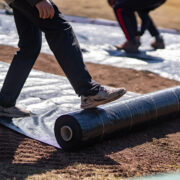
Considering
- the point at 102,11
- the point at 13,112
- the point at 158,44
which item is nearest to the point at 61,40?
the point at 13,112

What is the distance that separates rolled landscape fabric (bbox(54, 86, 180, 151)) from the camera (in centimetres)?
305

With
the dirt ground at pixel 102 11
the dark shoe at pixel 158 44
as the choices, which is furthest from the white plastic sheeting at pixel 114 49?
the dirt ground at pixel 102 11

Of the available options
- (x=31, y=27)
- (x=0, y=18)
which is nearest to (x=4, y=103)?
(x=31, y=27)

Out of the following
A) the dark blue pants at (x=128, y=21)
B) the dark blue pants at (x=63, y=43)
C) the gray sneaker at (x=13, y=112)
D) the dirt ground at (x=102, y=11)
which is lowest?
the dirt ground at (x=102, y=11)

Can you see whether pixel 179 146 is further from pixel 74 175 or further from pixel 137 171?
pixel 74 175

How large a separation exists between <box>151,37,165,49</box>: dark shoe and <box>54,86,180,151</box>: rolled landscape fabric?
3342 millimetres

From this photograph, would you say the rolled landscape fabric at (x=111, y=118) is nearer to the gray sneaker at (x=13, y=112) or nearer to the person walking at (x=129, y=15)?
the gray sneaker at (x=13, y=112)

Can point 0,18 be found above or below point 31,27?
below

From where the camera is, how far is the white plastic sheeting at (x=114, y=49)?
5934 mm

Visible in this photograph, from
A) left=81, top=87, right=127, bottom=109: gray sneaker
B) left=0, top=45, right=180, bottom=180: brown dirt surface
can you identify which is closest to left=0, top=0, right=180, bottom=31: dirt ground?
left=0, top=45, right=180, bottom=180: brown dirt surface

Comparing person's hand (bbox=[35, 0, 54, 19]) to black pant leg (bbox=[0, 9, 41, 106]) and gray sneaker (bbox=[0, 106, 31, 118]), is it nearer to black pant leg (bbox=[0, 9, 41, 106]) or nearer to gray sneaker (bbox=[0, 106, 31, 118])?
black pant leg (bbox=[0, 9, 41, 106])

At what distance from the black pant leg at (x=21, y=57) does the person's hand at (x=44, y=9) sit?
0.33m

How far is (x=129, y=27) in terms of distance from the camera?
670cm

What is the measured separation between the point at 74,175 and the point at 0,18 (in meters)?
5.53
